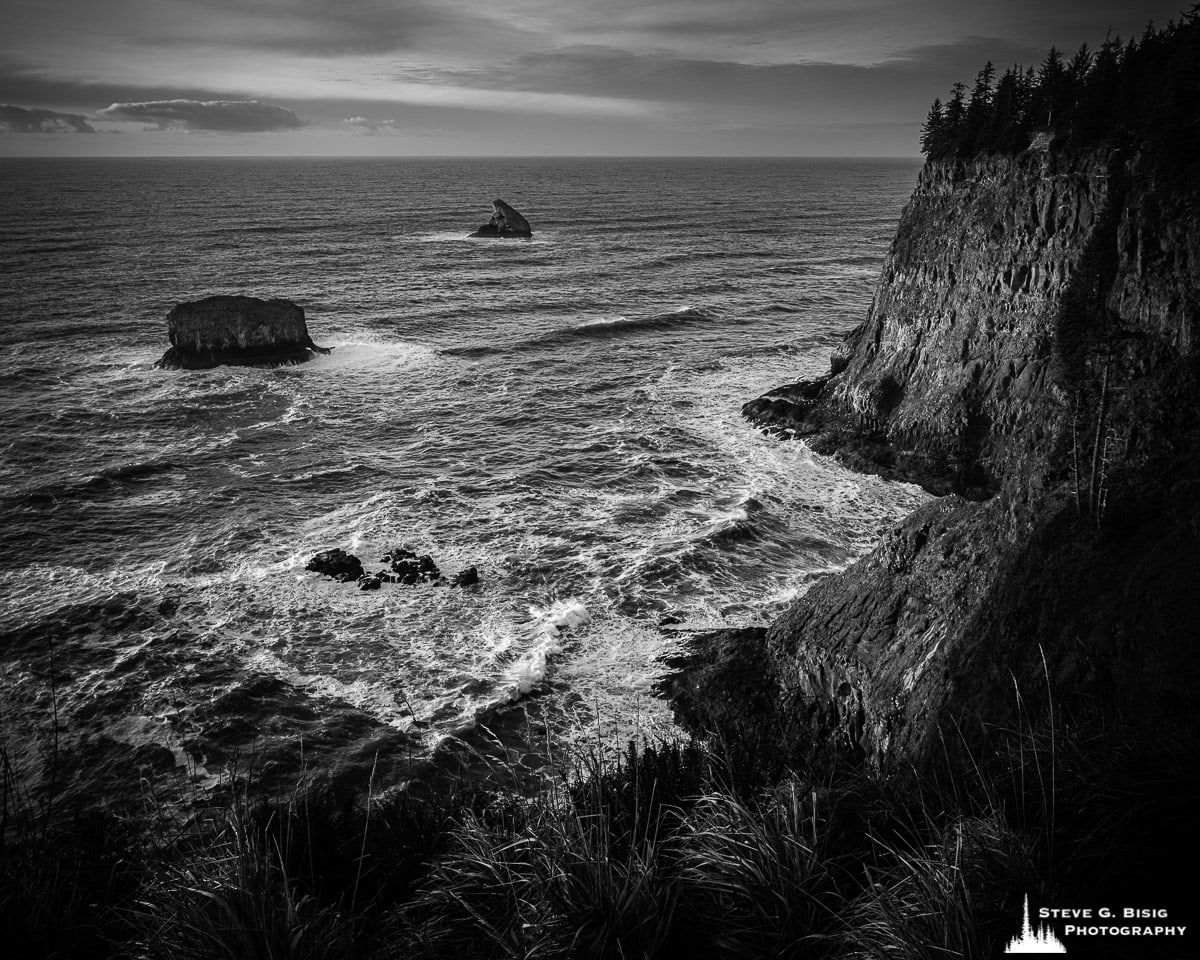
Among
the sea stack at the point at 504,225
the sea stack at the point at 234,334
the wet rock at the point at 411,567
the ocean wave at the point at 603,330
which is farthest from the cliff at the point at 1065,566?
the sea stack at the point at 504,225

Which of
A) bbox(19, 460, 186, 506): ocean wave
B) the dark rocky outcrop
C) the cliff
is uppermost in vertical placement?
the cliff

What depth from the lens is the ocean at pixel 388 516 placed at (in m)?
22.6

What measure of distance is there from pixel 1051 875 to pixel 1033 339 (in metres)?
36.0

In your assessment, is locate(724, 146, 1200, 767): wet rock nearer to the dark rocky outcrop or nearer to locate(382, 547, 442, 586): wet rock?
the dark rocky outcrop

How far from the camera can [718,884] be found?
7.18m

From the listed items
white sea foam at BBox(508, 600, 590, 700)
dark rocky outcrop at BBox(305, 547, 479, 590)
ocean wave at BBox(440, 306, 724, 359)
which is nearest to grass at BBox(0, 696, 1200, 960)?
white sea foam at BBox(508, 600, 590, 700)

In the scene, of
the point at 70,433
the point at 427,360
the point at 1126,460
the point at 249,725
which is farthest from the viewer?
the point at 427,360

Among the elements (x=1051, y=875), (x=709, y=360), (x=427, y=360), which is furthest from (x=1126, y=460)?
(x=427, y=360)

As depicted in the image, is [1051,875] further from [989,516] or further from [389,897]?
[989,516]

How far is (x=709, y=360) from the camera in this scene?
59500 mm

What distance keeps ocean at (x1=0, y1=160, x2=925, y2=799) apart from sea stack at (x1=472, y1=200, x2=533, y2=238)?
1600 inches

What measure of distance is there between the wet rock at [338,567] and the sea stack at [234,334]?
109ft

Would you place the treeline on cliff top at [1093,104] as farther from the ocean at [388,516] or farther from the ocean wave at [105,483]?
the ocean wave at [105,483]

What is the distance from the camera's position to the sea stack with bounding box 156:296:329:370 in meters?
54.9
